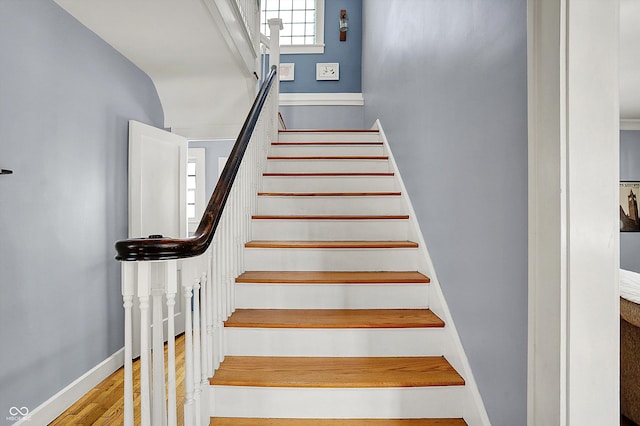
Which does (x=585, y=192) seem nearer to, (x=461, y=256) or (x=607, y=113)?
(x=607, y=113)

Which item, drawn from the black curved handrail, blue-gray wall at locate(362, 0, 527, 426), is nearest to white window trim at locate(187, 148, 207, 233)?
the black curved handrail

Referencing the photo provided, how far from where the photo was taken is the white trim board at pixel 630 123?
448 cm

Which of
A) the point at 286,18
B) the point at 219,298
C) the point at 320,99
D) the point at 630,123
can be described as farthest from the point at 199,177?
the point at 630,123

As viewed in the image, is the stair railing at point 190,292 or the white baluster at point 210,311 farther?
the white baluster at point 210,311

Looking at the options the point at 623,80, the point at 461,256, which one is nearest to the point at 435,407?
the point at 461,256

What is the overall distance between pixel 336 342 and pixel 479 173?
0.98 meters

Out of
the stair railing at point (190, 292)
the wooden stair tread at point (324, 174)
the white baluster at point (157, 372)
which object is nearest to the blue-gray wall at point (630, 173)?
the wooden stair tread at point (324, 174)

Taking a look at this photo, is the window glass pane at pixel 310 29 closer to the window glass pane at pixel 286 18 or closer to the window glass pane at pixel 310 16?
the window glass pane at pixel 310 16

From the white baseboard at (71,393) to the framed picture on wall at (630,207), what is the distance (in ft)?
18.2

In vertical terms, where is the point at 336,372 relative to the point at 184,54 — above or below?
below

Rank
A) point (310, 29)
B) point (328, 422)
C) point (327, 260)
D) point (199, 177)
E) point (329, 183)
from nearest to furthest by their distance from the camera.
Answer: point (328, 422)
point (327, 260)
point (329, 183)
point (310, 29)
point (199, 177)

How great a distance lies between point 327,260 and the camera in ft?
7.30

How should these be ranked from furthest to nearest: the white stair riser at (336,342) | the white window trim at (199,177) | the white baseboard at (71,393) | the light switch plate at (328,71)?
1. the white window trim at (199,177)
2. the light switch plate at (328,71)
3. the white baseboard at (71,393)
4. the white stair riser at (336,342)

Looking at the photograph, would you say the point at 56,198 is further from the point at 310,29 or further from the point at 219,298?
the point at 310,29
